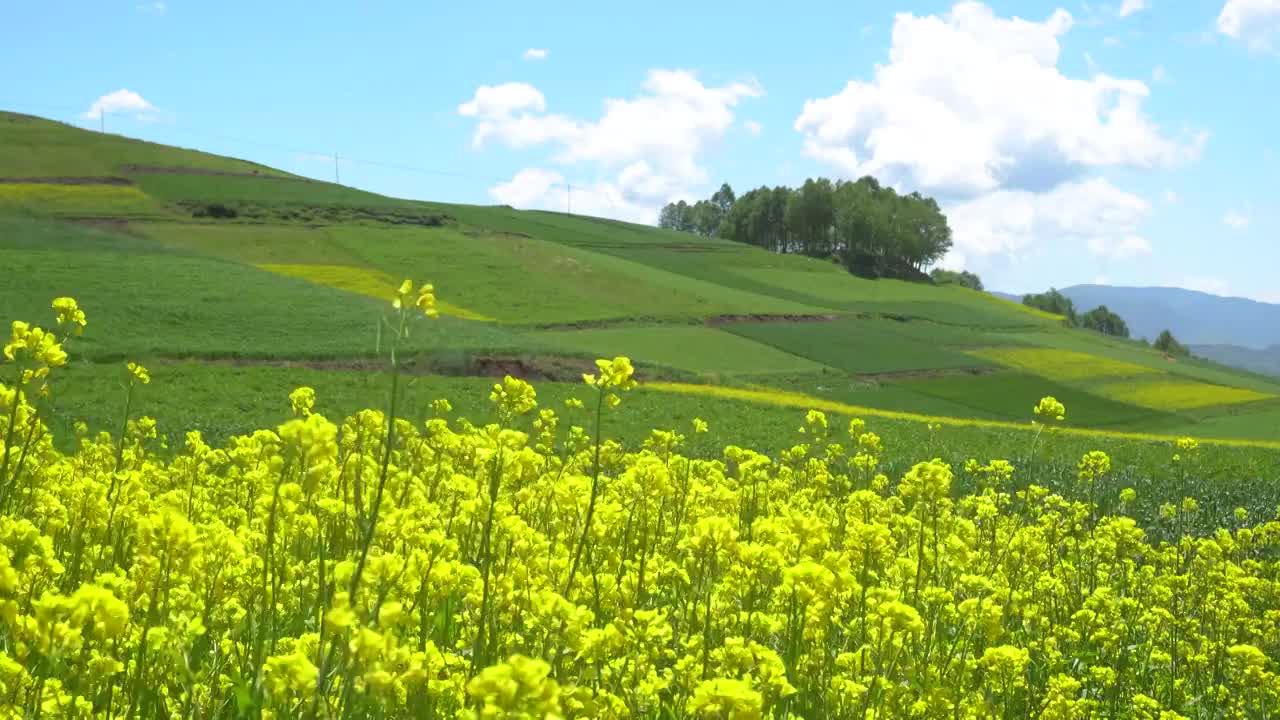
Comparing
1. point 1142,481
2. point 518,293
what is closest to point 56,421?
point 1142,481

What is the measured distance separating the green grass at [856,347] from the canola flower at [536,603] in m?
49.6

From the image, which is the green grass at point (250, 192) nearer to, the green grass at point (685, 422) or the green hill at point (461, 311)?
the green hill at point (461, 311)

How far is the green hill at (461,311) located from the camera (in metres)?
38.5

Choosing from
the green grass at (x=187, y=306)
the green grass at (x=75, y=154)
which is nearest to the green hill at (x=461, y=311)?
the green grass at (x=187, y=306)

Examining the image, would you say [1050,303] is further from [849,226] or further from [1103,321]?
[849,226]

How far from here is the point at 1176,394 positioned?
5953 cm

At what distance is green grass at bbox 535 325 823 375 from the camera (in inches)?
1989

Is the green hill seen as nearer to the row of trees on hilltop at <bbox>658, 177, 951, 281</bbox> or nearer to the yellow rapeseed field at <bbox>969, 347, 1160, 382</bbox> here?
the yellow rapeseed field at <bbox>969, 347, 1160, 382</bbox>

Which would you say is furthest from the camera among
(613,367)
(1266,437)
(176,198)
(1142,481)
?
(176,198)

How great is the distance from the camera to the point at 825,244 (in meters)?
135

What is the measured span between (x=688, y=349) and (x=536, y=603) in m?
51.1

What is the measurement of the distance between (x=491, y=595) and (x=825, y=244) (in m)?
134

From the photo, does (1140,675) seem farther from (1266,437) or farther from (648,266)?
(648,266)

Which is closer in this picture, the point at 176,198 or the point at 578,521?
the point at 578,521
